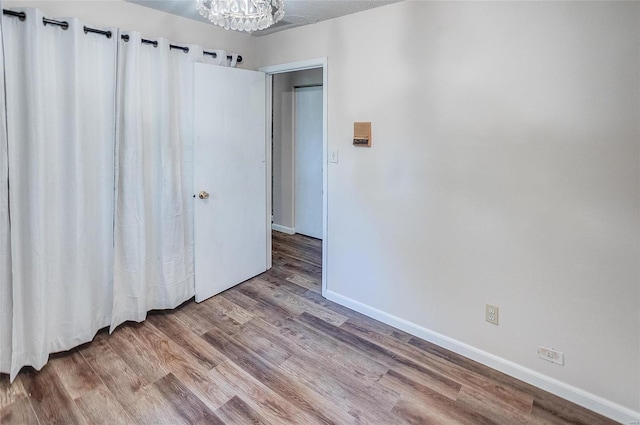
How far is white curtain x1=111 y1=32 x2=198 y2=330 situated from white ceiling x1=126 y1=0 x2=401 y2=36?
10.3 inches

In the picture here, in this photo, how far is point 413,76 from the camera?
90.1 inches

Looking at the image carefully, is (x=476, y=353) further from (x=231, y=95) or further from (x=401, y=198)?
(x=231, y=95)

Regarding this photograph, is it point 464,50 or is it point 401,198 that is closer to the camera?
point 464,50

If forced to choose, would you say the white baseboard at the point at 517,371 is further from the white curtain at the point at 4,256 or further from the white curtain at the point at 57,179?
the white curtain at the point at 4,256

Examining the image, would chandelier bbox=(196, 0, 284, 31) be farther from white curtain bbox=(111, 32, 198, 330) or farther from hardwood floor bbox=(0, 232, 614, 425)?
hardwood floor bbox=(0, 232, 614, 425)

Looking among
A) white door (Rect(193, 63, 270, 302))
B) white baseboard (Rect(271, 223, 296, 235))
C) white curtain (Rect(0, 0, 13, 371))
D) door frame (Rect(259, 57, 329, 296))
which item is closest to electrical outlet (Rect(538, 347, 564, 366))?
door frame (Rect(259, 57, 329, 296))

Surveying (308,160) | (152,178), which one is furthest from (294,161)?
(152,178)

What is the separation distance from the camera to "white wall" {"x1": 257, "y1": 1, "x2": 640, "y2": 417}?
168 cm

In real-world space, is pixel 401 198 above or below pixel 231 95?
below

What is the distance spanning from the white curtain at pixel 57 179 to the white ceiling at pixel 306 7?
52cm

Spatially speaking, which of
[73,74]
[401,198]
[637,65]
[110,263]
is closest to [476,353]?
[401,198]

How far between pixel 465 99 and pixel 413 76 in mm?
396

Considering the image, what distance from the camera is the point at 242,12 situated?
1539mm

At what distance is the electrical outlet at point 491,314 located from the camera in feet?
6.99
